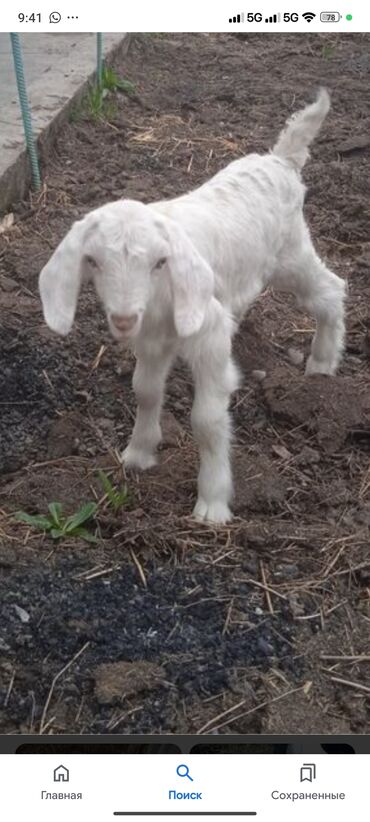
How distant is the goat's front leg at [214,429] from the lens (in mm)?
3230

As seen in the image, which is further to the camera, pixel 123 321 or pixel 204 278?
pixel 204 278

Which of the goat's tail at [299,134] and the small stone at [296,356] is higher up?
the goat's tail at [299,134]

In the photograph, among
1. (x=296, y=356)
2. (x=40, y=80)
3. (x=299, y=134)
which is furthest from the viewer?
(x=40, y=80)

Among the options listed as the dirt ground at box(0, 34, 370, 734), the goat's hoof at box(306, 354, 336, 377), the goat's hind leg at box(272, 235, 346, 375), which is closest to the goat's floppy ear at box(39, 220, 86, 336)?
the dirt ground at box(0, 34, 370, 734)

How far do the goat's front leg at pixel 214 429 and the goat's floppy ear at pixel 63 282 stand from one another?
487 mm

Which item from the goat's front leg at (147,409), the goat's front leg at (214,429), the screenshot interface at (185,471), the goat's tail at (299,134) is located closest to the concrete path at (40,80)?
the screenshot interface at (185,471)

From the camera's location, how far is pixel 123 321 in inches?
104

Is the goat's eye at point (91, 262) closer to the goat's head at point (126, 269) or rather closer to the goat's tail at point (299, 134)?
the goat's head at point (126, 269)

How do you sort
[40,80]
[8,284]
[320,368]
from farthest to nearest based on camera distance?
[40,80] → [8,284] → [320,368]

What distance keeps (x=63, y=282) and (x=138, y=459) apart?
905 mm

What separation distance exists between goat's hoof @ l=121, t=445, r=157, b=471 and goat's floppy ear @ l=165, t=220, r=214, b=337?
81 centimetres

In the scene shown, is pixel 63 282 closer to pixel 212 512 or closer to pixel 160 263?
pixel 160 263
